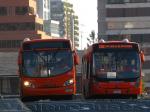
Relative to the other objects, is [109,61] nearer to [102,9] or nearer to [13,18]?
[102,9]

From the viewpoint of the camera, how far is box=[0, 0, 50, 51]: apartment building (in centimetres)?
11438

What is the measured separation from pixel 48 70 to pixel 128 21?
240 ft

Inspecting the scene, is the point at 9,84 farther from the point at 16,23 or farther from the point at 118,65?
the point at 16,23

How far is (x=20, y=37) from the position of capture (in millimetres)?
114625

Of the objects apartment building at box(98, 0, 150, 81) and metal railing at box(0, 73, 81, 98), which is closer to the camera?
metal railing at box(0, 73, 81, 98)

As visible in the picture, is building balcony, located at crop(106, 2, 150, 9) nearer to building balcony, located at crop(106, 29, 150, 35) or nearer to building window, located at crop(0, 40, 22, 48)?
building balcony, located at crop(106, 29, 150, 35)

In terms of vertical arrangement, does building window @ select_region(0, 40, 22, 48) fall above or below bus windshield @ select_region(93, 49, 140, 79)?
below

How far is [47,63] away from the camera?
2734cm

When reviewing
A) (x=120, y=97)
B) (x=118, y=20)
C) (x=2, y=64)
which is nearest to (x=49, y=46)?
(x=120, y=97)

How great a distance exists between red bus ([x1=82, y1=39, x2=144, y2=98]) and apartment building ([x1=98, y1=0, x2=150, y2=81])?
2782 inches

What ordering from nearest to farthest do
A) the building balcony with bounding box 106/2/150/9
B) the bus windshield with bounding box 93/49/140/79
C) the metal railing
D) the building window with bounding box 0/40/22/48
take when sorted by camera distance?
the bus windshield with bounding box 93/49/140/79 < the metal railing < the building balcony with bounding box 106/2/150/9 < the building window with bounding box 0/40/22/48

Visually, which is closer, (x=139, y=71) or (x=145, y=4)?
(x=139, y=71)

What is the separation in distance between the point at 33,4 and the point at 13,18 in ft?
17.7

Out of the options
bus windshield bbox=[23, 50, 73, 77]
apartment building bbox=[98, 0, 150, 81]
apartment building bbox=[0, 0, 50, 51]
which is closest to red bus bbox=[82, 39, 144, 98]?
bus windshield bbox=[23, 50, 73, 77]
